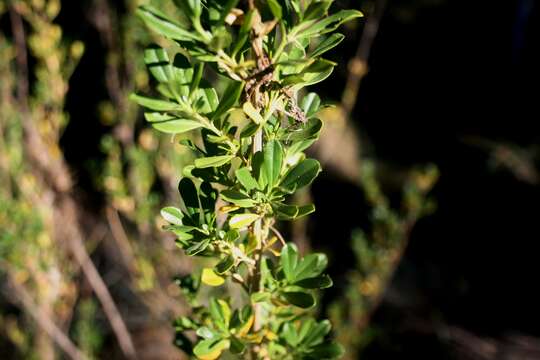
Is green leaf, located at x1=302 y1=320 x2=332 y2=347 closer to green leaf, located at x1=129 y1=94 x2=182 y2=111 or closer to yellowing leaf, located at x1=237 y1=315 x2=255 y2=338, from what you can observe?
yellowing leaf, located at x1=237 y1=315 x2=255 y2=338

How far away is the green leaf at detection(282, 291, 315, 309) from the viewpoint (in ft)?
1.57

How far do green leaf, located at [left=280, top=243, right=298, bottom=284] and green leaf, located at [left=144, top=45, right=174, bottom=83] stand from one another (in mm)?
237

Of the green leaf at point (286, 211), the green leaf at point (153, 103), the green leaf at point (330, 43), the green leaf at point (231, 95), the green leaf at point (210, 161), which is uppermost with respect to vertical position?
the green leaf at point (330, 43)

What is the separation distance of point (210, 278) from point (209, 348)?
84mm

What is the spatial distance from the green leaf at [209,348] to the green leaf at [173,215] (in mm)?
147

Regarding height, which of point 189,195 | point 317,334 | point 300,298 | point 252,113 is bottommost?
point 317,334

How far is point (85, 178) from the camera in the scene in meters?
2.92

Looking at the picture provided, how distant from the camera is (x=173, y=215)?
0.46 m

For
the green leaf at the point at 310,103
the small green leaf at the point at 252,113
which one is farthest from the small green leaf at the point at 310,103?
the small green leaf at the point at 252,113

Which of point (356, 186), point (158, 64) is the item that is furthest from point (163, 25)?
point (356, 186)

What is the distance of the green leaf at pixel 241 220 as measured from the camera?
442mm

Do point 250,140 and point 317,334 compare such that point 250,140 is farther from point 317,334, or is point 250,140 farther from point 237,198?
point 317,334

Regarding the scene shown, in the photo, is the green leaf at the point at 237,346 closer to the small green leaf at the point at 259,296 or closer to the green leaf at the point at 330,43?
the small green leaf at the point at 259,296

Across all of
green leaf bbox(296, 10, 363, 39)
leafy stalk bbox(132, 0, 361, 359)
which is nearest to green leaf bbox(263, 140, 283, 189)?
leafy stalk bbox(132, 0, 361, 359)
